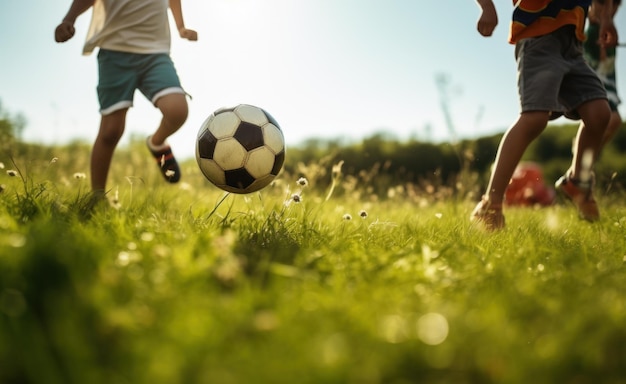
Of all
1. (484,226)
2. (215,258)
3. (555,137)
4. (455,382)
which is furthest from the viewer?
(555,137)

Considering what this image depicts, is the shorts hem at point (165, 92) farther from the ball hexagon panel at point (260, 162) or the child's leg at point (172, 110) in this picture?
the ball hexagon panel at point (260, 162)

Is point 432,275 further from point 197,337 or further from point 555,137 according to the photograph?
point 555,137

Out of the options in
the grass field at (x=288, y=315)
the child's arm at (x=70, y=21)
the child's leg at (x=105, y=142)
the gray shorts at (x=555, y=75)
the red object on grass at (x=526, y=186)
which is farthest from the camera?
the red object on grass at (x=526, y=186)

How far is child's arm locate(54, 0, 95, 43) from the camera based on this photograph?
123 inches

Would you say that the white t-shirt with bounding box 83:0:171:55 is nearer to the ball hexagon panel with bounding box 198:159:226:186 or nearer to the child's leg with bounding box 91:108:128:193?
the child's leg with bounding box 91:108:128:193

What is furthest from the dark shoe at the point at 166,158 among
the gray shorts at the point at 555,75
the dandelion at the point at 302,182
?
the gray shorts at the point at 555,75

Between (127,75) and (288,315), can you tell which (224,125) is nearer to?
(127,75)

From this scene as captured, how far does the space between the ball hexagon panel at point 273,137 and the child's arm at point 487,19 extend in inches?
56.5

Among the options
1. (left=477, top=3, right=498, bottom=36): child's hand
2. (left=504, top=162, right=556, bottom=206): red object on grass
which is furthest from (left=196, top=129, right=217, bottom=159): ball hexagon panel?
(left=504, top=162, right=556, bottom=206): red object on grass

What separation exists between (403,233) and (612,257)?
1006mm

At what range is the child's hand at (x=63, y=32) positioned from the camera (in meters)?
3.11

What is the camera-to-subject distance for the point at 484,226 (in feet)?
9.68

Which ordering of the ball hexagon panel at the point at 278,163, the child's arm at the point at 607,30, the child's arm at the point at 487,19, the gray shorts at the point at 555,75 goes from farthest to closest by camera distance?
the child's arm at the point at 607,30
the gray shorts at the point at 555,75
the child's arm at the point at 487,19
the ball hexagon panel at the point at 278,163

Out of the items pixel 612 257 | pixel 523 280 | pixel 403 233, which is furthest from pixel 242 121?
pixel 612 257
